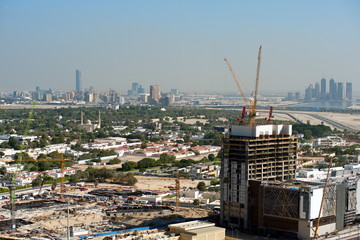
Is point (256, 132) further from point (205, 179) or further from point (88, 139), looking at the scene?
point (88, 139)

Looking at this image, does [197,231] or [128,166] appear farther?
[128,166]

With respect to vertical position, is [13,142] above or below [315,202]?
below

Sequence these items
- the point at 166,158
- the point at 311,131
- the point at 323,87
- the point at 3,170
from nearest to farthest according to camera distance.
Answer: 1. the point at 3,170
2. the point at 166,158
3. the point at 311,131
4. the point at 323,87

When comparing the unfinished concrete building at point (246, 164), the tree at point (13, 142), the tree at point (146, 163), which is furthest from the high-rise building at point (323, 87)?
the unfinished concrete building at point (246, 164)

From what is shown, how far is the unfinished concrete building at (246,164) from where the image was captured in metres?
25.4

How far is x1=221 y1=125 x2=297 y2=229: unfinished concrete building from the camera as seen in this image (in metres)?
25.4

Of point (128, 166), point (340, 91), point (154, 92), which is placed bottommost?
point (128, 166)

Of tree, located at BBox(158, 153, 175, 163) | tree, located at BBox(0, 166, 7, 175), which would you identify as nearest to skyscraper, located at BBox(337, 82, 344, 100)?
tree, located at BBox(158, 153, 175, 163)

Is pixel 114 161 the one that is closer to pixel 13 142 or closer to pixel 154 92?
Answer: pixel 13 142

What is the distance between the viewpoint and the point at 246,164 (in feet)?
83.3

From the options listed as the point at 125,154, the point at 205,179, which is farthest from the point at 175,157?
the point at 205,179

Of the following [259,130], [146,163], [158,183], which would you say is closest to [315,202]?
[259,130]

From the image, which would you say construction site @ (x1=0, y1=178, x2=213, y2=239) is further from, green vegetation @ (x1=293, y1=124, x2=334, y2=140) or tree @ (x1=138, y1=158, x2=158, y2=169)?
green vegetation @ (x1=293, y1=124, x2=334, y2=140)

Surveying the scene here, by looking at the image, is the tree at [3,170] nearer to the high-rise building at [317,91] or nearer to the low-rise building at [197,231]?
the low-rise building at [197,231]
